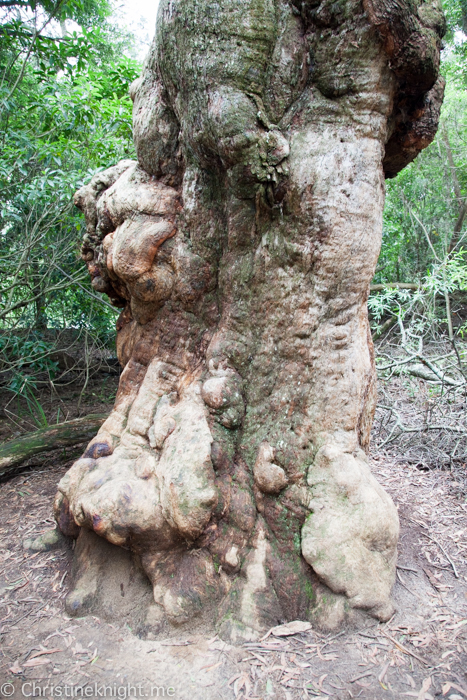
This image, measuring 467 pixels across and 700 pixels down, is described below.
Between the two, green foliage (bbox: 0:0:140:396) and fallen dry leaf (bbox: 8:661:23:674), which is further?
green foliage (bbox: 0:0:140:396)

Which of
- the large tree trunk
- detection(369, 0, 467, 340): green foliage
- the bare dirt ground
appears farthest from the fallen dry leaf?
detection(369, 0, 467, 340): green foliage

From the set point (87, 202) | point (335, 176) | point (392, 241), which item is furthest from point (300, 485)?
point (392, 241)

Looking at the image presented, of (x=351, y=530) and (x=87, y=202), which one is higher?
(x=87, y=202)

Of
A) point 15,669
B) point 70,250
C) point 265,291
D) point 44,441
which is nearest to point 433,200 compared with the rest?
point 70,250

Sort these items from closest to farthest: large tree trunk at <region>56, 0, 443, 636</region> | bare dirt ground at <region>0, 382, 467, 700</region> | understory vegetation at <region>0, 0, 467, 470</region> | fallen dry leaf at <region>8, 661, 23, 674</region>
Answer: bare dirt ground at <region>0, 382, 467, 700</region> → fallen dry leaf at <region>8, 661, 23, 674</region> → large tree trunk at <region>56, 0, 443, 636</region> → understory vegetation at <region>0, 0, 467, 470</region>

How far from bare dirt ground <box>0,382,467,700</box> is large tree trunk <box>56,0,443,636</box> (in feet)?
0.42

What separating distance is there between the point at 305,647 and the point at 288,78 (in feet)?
8.10

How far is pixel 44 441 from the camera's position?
154 inches

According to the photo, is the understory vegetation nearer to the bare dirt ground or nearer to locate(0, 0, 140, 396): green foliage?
locate(0, 0, 140, 396): green foliage

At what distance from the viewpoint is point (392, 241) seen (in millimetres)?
7633

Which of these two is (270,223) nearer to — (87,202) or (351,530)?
(87,202)

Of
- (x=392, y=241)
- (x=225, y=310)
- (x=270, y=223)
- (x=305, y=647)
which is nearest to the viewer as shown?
(x=305, y=647)

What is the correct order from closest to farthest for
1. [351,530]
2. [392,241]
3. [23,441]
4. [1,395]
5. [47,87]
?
1. [351,530]
2. [23,441]
3. [47,87]
4. [1,395]
5. [392,241]

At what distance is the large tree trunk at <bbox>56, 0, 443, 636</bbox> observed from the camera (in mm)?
1966
